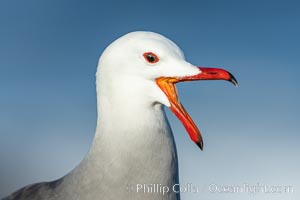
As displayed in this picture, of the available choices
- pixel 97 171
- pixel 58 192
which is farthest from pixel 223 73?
pixel 58 192

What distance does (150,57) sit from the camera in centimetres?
497

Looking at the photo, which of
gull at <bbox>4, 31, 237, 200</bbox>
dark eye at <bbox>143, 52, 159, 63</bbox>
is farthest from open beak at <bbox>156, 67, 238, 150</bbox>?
dark eye at <bbox>143, 52, 159, 63</bbox>

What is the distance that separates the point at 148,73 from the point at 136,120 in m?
0.37

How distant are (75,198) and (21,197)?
802mm

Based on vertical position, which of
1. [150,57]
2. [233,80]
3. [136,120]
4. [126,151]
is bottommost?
[126,151]

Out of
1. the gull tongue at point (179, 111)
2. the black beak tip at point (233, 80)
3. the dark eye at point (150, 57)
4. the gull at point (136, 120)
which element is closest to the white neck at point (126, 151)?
the gull at point (136, 120)

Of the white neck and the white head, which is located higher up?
the white head

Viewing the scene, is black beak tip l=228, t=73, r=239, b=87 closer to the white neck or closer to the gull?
the gull

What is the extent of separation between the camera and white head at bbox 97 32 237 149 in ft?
16.2

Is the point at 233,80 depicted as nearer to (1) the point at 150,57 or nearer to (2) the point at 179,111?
(2) the point at 179,111

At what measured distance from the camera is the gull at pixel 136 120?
495 cm

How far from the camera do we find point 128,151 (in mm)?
5055

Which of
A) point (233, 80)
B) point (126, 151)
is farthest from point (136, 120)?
point (233, 80)

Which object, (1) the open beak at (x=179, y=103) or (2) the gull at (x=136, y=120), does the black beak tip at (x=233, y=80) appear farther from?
(1) the open beak at (x=179, y=103)
